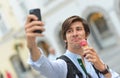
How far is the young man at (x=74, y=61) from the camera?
3514 mm

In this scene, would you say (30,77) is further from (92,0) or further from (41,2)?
(92,0)

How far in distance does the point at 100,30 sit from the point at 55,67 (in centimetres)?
1875

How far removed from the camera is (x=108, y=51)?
68.6ft

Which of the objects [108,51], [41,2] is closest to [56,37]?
[41,2]

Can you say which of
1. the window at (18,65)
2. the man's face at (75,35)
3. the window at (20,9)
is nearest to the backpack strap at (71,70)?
the man's face at (75,35)

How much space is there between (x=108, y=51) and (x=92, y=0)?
2.33 metres

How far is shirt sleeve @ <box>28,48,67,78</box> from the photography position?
11.4 ft

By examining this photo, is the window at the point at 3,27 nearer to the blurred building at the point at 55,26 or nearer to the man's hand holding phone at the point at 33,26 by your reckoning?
the blurred building at the point at 55,26

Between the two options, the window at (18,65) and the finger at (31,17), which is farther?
the window at (18,65)

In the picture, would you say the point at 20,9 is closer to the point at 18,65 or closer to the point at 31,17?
the point at 18,65

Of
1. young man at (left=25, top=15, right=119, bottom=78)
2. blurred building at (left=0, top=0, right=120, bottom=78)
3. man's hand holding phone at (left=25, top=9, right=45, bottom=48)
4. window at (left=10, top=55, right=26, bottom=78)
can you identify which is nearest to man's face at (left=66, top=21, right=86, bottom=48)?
young man at (left=25, top=15, right=119, bottom=78)

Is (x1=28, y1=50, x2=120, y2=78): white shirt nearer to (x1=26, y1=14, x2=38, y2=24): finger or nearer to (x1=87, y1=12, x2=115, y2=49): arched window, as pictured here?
(x1=26, y1=14, x2=38, y2=24): finger

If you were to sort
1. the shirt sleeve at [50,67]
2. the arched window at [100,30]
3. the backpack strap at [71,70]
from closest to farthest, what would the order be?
the shirt sleeve at [50,67], the backpack strap at [71,70], the arched window at [100,30]

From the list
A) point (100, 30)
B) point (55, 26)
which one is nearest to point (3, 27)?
point (55, 26)
